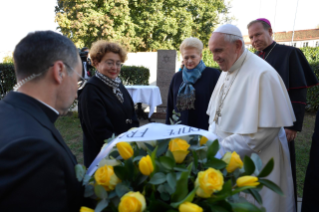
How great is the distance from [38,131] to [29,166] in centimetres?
16

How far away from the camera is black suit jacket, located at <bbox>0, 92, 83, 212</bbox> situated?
87 centimetres

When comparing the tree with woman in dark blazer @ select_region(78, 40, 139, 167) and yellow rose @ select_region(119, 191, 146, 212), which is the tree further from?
yellow rose @ select_region(119, 191, 146, 212)

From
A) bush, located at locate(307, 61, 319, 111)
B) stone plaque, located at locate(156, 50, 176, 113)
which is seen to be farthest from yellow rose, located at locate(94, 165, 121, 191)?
bush, located at locate(307, 61, 319, 111)

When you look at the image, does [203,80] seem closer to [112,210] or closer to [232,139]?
[232,139]

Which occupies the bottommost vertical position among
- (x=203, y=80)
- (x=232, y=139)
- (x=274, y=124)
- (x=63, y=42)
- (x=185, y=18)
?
(x=232, y=139)

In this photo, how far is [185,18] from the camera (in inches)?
993

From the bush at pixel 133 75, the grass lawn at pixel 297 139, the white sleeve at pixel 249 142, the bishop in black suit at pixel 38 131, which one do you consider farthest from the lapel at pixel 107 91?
the bush at pixel 133 75

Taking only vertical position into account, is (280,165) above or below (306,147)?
above

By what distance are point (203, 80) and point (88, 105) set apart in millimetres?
1577

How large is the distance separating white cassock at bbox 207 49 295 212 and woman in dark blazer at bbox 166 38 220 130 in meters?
0.82

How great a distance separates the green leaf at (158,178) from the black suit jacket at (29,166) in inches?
15.6

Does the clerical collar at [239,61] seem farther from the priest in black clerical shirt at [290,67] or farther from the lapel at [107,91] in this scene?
the lapel at [107,91]

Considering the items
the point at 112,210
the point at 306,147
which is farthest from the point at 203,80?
the point at 306,147

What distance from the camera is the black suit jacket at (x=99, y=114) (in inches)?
97.5
